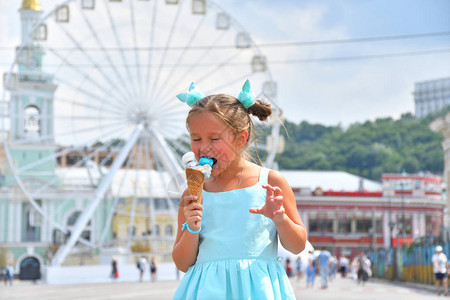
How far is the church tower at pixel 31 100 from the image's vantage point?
32031 millimetres

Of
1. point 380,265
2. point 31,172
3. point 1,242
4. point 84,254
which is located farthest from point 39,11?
point 380,265

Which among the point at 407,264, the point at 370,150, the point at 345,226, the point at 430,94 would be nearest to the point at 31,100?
the point at 345,226

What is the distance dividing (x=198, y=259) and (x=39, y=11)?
56040 millimetres

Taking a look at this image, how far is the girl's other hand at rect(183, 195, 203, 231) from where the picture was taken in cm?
317

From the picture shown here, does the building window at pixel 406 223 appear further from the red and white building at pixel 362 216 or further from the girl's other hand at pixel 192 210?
the girl's other hand at pixel 192 210

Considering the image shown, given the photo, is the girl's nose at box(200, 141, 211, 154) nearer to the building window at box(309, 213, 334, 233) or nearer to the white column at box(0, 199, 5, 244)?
the white column at box(0, 199, 5, 244)

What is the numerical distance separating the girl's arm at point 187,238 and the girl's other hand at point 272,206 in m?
0.21

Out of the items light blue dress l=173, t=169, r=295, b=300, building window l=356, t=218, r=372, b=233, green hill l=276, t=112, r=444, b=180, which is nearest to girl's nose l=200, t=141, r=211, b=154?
light blue dress l=173, t=169, r=295, b=300

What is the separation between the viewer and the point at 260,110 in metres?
3.54

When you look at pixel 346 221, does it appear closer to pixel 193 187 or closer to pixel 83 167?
pixel 83 167

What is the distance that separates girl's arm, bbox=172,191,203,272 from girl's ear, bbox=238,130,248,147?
30cm

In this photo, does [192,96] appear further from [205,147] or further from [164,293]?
[164,293]

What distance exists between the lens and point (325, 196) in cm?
7206

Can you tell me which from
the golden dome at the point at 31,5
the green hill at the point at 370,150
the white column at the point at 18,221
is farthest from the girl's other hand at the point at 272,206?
the green hill at the point at 370,150
